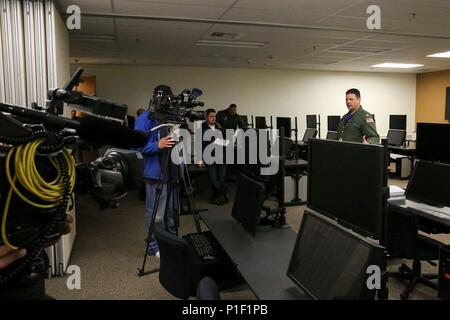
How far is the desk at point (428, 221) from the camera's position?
2567mm

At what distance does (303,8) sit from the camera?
150 inches

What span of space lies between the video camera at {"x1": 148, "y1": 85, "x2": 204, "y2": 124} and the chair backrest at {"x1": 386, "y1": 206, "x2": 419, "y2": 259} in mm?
1758

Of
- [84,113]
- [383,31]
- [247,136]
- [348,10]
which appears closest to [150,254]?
[247,136]

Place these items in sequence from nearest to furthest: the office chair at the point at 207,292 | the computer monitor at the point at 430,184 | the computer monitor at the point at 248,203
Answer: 1. the office chair at the point at 207,292
2. the computer monitor at the point at 248,203
3. the computer monitor at the point at 430,184

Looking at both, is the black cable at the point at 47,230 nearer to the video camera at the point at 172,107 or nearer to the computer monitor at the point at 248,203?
the computer monitor at the point at 248,203

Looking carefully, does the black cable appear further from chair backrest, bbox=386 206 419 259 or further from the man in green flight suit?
the man in green flight suit

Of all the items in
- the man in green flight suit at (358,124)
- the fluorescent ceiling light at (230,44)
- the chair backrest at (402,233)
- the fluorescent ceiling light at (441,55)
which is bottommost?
the chair backrest at (402,233)

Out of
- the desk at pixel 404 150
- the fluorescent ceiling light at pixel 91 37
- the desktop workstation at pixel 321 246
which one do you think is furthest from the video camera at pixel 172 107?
the desk at pixel 404 150

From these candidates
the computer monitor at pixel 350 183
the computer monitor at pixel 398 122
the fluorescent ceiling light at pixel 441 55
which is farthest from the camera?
the computer monitor at pixel 398 122

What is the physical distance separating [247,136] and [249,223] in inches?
69.8

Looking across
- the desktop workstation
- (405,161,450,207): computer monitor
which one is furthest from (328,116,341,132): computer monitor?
the desktop workstation

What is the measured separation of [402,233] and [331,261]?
155 centimetres

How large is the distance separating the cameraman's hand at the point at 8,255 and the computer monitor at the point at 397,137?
8.12m

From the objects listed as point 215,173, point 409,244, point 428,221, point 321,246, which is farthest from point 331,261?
point 215,173
